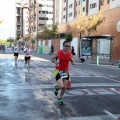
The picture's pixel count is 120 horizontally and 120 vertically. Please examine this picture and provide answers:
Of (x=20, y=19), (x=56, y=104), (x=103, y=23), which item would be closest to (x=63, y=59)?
(x=56, y=104)

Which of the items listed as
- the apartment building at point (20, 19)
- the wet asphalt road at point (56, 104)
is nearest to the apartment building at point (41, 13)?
the apartment building at point (20, 19)

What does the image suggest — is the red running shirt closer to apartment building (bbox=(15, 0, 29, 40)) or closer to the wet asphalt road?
the wet asphalt road

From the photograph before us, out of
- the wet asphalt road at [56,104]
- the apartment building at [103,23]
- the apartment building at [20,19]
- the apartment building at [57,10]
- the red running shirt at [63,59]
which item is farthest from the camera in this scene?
the apartment building at [20,19]

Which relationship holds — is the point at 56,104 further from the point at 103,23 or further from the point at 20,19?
the point at 20,19

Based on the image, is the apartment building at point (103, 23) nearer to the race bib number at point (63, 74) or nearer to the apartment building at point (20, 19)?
the race bib number at point (63, 74)

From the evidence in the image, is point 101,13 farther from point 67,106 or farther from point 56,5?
point 56,5

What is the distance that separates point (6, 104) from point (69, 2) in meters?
68.4

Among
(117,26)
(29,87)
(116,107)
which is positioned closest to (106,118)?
(116,107)

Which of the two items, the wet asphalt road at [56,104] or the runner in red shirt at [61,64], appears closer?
the wet asphalt road at [56,104]

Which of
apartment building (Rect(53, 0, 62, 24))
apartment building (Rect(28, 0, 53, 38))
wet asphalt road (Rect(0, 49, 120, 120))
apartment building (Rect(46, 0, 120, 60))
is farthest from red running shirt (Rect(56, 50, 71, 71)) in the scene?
apartment building (Rect(53, 0, 62, 24))

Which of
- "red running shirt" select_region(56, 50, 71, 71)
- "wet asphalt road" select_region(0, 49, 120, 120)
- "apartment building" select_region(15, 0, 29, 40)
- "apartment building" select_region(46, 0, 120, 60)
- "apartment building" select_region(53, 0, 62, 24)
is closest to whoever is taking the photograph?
"wet asphalt road" select_region(0, 49, 120, 120)

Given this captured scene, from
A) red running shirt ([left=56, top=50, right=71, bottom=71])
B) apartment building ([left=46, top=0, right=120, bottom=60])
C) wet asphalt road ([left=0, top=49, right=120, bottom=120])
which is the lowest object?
wet asphalt road ([left=0, top=49, right=120, bottom=120])

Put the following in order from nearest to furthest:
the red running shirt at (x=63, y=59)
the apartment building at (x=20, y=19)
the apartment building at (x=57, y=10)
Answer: the red running shirt at (x=63, y=59) < the apartment building at (x=57, y=10) < the apartment building at (x=20, y=19)

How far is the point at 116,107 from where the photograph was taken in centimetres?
700
